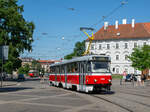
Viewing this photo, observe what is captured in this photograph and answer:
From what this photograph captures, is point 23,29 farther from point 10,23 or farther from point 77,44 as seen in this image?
point 77,44

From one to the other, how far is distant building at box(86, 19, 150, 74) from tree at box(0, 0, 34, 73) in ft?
106

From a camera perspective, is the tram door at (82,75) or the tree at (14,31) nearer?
the tram door at (82,75)

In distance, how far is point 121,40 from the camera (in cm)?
8419

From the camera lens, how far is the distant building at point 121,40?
268 feet

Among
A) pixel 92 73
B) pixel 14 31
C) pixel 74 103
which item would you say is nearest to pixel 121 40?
pixel 14 31

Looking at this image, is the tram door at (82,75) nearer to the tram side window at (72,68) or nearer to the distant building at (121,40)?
the tram side window at (72,68)

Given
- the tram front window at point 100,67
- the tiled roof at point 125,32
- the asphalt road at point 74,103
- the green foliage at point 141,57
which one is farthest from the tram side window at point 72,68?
the tiled roof at point 125,32

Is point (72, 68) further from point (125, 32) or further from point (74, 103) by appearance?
point (125, 32)

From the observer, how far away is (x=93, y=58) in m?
19.2

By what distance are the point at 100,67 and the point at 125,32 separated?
66.5m

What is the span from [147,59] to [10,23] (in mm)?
29136

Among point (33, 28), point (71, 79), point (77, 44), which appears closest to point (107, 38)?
point (77, 44)

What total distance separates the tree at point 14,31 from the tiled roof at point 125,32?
119 feet

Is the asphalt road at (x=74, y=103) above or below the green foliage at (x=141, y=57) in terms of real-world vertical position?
below
